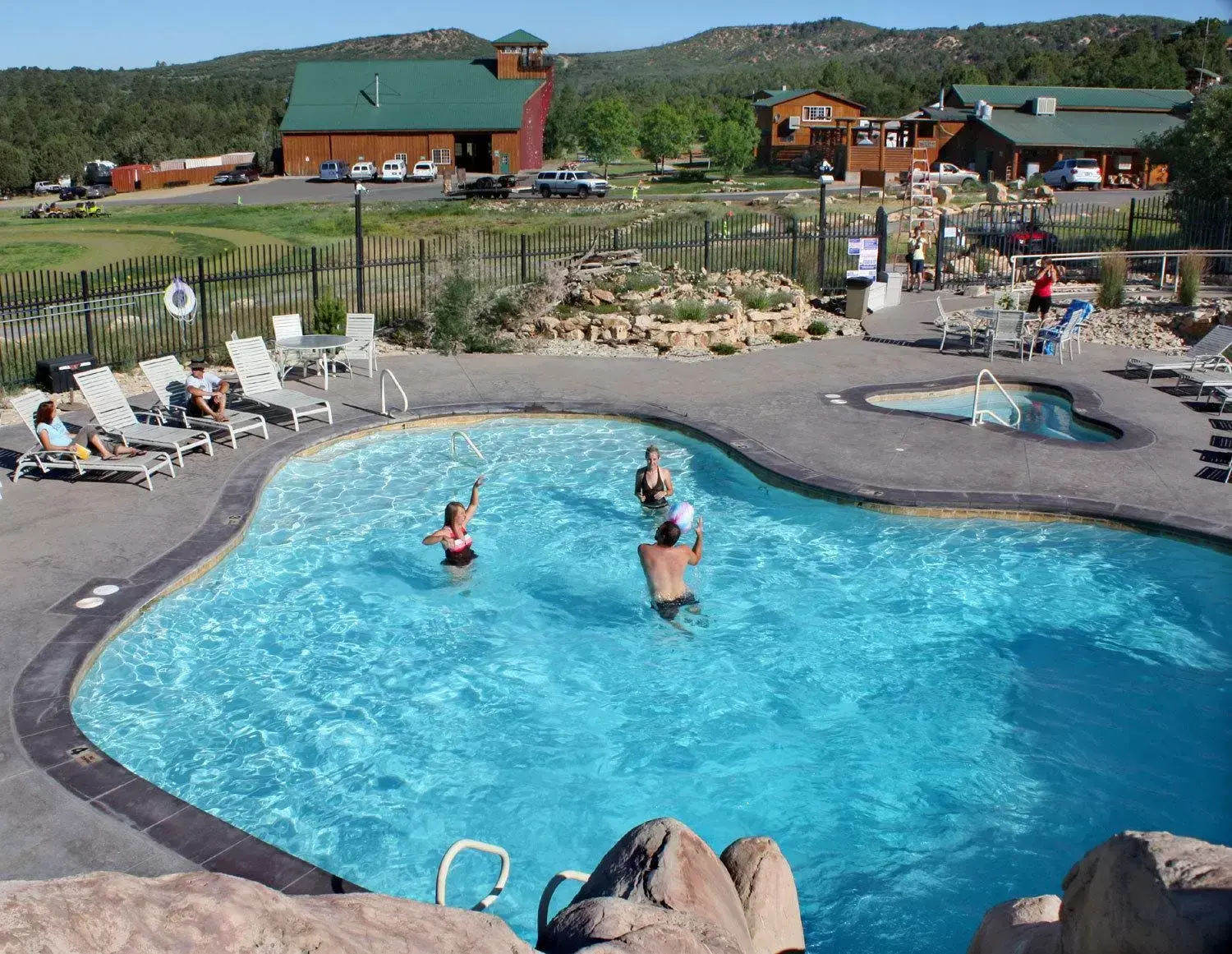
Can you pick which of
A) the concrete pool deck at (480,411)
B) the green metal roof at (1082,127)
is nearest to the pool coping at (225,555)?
the concrete pool deck at (480,411)

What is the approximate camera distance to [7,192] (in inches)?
2815

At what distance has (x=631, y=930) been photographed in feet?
11.4

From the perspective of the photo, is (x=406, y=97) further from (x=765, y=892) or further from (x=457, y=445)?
(x=765, y=892)

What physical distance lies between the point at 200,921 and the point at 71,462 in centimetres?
1046

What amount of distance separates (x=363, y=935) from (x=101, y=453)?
1027cm

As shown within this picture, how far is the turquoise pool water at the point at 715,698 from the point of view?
7227mm

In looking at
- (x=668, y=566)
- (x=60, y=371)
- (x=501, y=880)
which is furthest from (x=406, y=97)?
(x=501, y=880)

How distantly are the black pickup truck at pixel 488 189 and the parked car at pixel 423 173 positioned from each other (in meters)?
7.57

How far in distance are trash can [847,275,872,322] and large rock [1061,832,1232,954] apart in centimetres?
1841

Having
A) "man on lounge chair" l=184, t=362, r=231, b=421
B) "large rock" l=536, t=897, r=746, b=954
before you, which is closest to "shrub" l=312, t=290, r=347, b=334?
"man on lounge chair" l=184, t=362, r=231, b=421

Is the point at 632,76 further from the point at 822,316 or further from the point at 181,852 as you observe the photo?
the point at 181,852

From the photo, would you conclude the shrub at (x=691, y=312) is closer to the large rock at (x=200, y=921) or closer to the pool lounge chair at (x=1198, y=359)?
the pool lounge chair at (x=1198, y=359)

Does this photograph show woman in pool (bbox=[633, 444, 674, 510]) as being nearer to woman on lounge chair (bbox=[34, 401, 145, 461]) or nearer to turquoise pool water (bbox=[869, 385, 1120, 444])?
turquoise pool water (bbox=[869, 385, 1120, 444])

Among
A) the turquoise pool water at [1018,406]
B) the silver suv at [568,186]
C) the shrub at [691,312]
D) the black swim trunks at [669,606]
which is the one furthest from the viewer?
the silver suv at [568,186]
